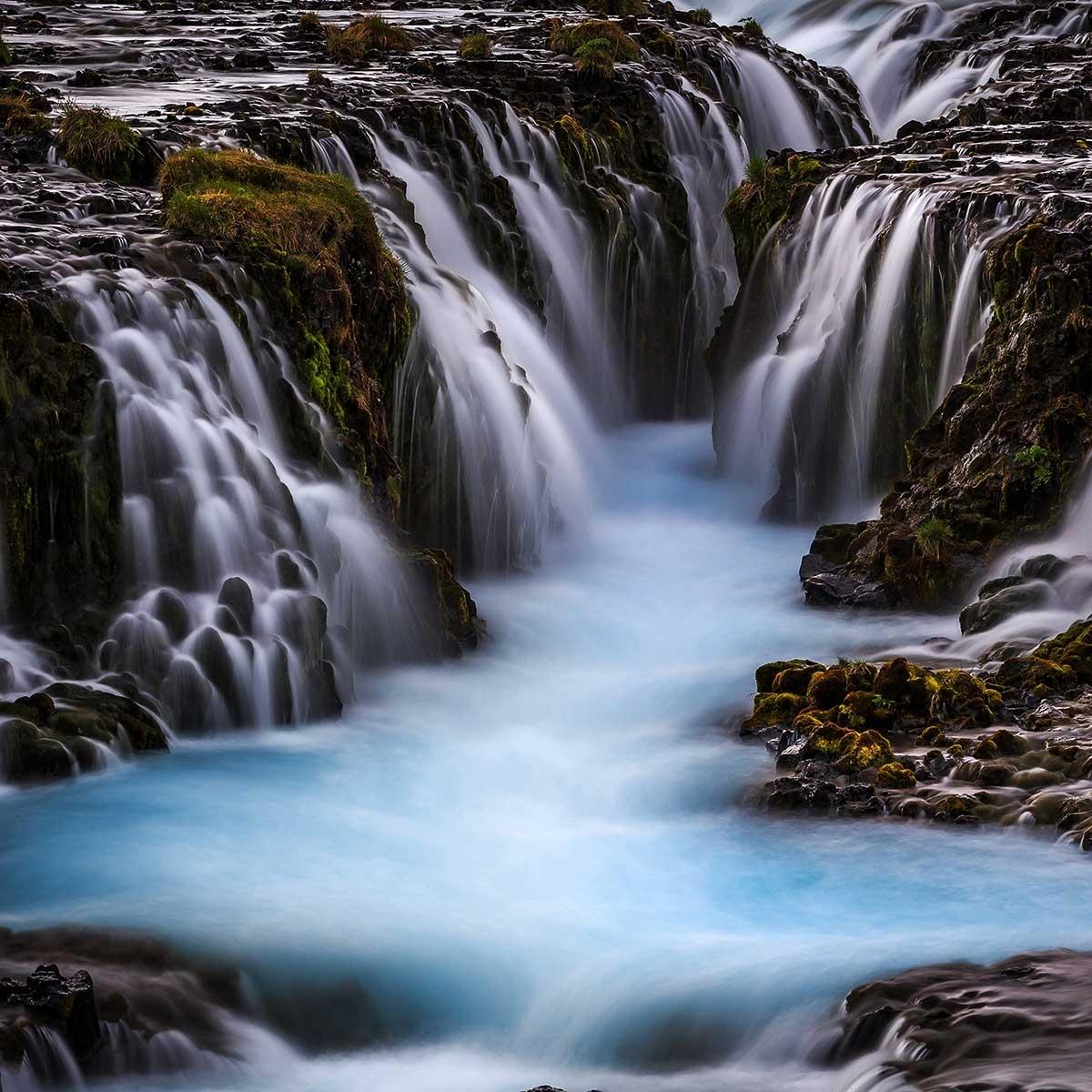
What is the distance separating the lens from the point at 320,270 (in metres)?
14.9

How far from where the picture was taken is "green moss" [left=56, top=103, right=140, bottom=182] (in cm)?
1703

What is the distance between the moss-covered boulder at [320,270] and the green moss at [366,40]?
10.2 meters

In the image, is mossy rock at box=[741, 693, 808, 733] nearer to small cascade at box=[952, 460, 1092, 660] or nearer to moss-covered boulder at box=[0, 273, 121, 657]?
small cascade at box=[952, 460, 1092, 660]

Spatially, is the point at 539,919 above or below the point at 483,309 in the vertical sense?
below

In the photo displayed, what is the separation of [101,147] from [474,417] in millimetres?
4411

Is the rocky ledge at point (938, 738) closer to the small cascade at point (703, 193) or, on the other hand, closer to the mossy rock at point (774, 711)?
the mossy rock at point (774, 711)

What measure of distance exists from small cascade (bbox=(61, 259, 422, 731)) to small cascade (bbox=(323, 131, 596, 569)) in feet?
7.11

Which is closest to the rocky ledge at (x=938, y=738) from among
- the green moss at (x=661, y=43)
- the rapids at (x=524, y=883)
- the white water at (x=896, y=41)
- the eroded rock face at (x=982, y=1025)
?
the rapids at (x=524, y=883)

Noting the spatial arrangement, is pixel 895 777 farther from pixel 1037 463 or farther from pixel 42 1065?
pixel 42 1065

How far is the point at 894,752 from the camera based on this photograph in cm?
1114

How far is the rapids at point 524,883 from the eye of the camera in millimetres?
8461

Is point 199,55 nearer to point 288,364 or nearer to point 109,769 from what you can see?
point 288,364

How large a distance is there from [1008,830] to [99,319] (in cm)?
756

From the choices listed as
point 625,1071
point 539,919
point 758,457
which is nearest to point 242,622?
point 539,919
